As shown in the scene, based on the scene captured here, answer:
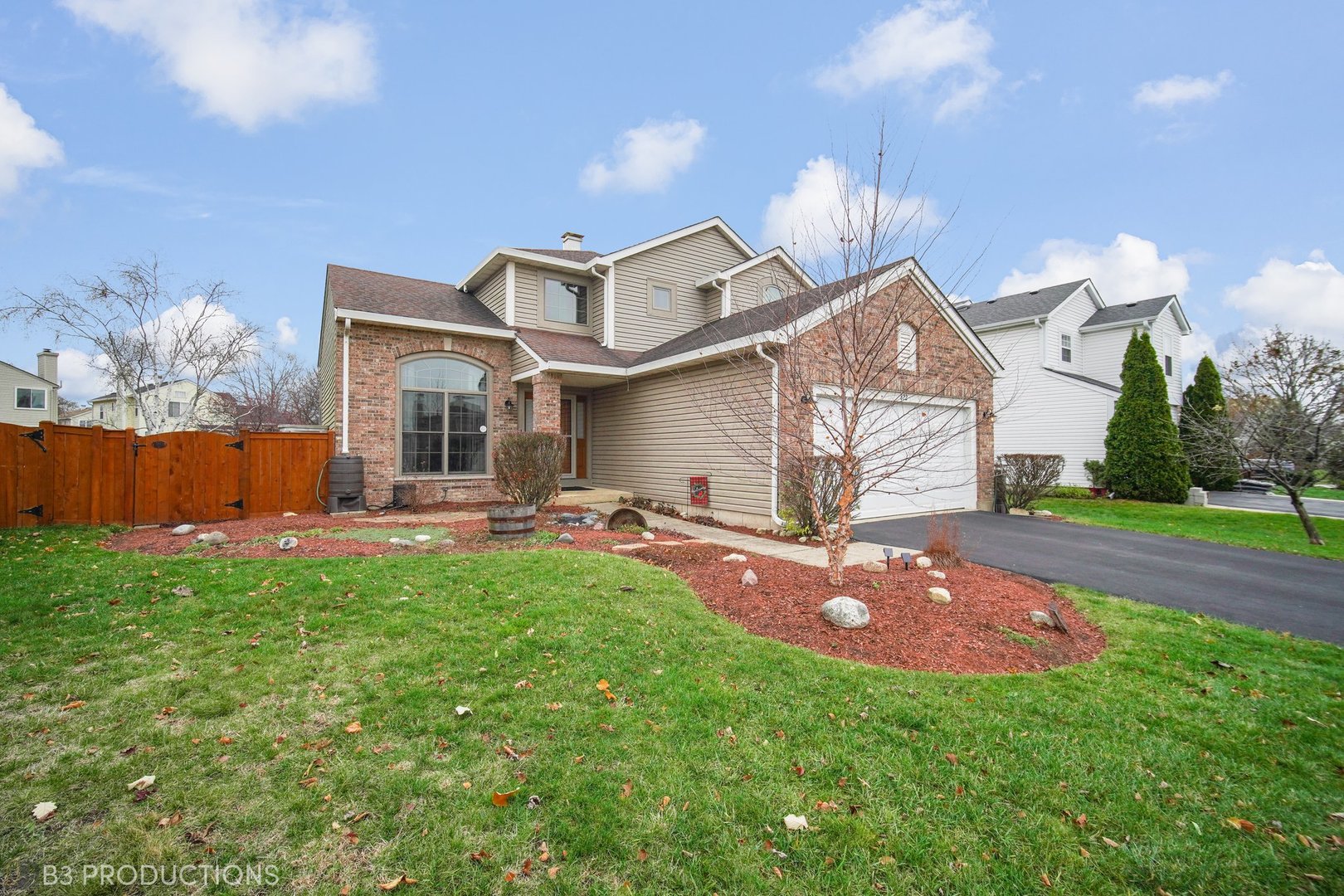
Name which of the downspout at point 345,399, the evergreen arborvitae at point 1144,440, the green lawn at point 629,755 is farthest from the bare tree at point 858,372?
the evergreen arborvitae at point 1144,440

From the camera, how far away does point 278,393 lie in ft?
99.8

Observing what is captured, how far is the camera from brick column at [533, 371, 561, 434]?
443 inches

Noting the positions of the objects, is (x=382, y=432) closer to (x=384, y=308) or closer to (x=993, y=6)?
(x=384, y=308)

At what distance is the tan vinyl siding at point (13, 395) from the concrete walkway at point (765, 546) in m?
36.5

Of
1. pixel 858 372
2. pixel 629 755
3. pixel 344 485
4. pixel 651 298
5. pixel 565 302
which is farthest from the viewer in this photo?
pixel 651 298

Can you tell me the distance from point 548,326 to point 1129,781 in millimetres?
12879

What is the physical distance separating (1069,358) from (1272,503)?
7.32m

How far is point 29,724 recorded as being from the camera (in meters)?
2.77

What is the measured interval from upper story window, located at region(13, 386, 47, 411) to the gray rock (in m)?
42.1

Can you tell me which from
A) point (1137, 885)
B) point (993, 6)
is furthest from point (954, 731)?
point (993, 6)

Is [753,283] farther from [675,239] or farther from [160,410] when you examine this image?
[160,410]

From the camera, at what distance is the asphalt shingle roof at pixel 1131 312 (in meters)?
20.2

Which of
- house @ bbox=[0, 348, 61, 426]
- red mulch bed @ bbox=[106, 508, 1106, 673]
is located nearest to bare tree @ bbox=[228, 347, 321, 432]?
house @ bbox=[0, 348, 61, 426]

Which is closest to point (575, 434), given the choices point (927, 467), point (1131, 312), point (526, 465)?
point (526, 465)
